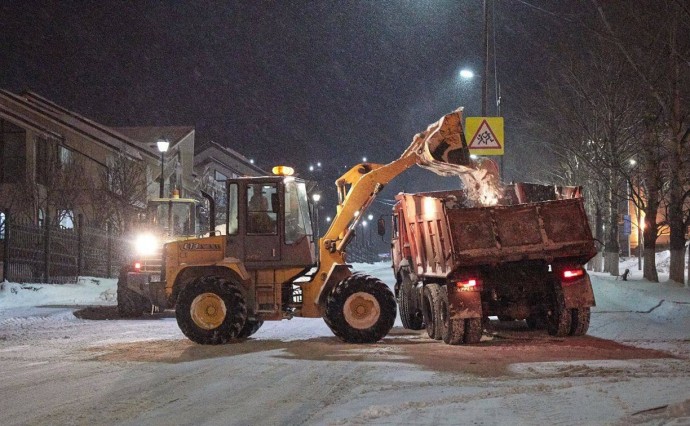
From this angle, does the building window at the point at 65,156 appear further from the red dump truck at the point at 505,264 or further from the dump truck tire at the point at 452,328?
the dump truck tire at the point at 452,328

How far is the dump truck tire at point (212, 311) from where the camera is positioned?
1360 cm

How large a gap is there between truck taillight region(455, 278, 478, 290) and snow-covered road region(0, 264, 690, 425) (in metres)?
0.97

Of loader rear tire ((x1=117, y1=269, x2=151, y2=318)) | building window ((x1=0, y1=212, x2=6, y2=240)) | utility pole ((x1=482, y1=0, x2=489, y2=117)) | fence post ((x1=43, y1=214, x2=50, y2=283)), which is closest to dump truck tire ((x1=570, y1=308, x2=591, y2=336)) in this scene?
loader rear tire ((x1=117, y1=269, x2=151, y2=318))

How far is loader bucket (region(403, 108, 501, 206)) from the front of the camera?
14.4 m

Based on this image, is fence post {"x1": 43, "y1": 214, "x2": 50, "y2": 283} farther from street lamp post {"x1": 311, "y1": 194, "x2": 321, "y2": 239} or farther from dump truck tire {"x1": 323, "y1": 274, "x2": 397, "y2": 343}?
dump truck tire {"x1": 323, "y1": 274, "x2": 397, "y2": 343}

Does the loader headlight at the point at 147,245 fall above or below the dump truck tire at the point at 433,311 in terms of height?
above

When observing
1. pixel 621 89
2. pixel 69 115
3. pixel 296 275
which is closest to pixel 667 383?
pixel 296 275

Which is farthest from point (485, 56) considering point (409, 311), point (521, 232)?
point (521, 232)

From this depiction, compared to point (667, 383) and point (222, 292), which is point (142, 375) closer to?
point (222, 292)

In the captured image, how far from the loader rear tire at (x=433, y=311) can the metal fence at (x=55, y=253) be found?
14.2 meters

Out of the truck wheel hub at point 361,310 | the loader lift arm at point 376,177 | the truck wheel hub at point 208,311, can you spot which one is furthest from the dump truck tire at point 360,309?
the truck wheel hub at point 208,311

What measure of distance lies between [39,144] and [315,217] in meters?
27.9

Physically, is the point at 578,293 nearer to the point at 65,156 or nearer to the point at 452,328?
the point at 452,328

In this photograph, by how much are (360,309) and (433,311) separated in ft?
4.56
